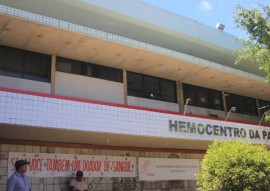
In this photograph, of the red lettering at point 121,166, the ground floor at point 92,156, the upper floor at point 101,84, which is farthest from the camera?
the red lettering at point 121,166

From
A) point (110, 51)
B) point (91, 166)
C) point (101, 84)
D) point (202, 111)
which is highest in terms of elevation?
point (110, 51)

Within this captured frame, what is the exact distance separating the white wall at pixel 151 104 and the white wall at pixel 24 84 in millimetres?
3534

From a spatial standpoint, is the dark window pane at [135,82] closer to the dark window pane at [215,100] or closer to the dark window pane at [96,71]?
the dark window pane at [96,71]

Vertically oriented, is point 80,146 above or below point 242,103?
below

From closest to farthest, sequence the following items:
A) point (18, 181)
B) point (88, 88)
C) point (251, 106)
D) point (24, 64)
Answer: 1. point (18, 181)
2. point (24, 64)
3. point (88, 88)
4. point (251, 106)

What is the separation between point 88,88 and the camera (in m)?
12.9

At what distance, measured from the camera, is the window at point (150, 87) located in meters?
14.5

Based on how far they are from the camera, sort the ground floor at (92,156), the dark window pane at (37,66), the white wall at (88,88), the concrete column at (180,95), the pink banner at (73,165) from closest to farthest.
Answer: the ground floor at (92,156)
the pink banner at (73,165)
the dark window pane at (37,66)
the white wall at (88,88)
the concrete column at (180,95)

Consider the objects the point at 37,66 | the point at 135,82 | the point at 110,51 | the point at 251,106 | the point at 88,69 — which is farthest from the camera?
the point at 251,106

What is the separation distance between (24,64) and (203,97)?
8804 mm

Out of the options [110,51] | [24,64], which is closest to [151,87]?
[110,51]

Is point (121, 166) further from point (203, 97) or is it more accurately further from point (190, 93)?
point (203, 97)

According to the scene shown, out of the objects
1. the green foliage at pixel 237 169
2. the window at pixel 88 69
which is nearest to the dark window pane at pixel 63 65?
the window at pixel 88 69

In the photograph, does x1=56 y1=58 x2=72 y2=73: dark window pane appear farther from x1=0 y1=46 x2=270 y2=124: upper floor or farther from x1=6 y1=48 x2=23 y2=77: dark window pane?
x1=6 y1=48 x2=23 y2=77: dark window pane
